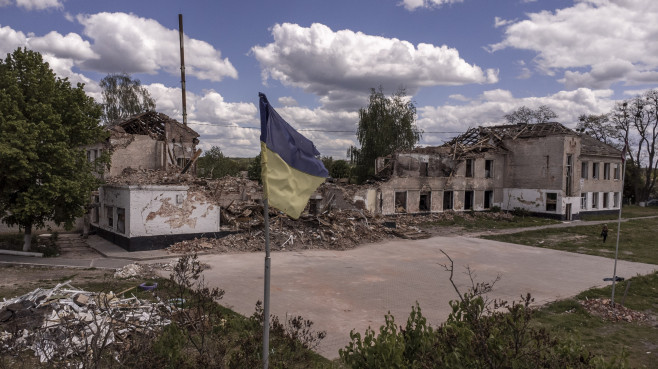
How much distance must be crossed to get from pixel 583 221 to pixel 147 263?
111 ft

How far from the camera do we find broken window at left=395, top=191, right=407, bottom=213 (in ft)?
107

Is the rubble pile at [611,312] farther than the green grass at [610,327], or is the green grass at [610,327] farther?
the rubble pile at [611,312]

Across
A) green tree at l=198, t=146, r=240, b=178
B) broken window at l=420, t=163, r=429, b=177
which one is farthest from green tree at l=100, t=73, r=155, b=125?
broken window at l=420, t=163, r=429, b=177

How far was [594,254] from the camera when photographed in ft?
72.3

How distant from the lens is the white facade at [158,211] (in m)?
Answer: 19.9

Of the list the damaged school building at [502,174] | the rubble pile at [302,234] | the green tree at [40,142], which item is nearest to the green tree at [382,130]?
the damaged school building at [502,174]

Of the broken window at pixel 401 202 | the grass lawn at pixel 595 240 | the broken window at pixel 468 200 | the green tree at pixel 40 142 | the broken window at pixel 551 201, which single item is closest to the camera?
the green tree at pixel 40 142

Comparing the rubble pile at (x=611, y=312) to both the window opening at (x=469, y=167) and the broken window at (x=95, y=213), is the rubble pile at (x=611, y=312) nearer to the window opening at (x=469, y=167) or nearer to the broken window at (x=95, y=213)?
the window opening at (x=469, y=167)

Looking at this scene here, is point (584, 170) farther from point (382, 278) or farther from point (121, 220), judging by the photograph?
point (121, 220)

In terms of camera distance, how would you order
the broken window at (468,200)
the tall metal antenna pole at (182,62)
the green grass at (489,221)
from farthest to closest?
the broken window at (468,200) < the green grass at (489,221) < the tall metal antenna pole at (182,62)

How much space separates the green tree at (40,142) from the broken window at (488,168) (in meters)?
30.7

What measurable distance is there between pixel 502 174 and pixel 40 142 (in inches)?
1364

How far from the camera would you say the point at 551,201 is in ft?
116

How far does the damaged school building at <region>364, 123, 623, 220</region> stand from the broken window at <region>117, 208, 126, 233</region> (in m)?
16.1
